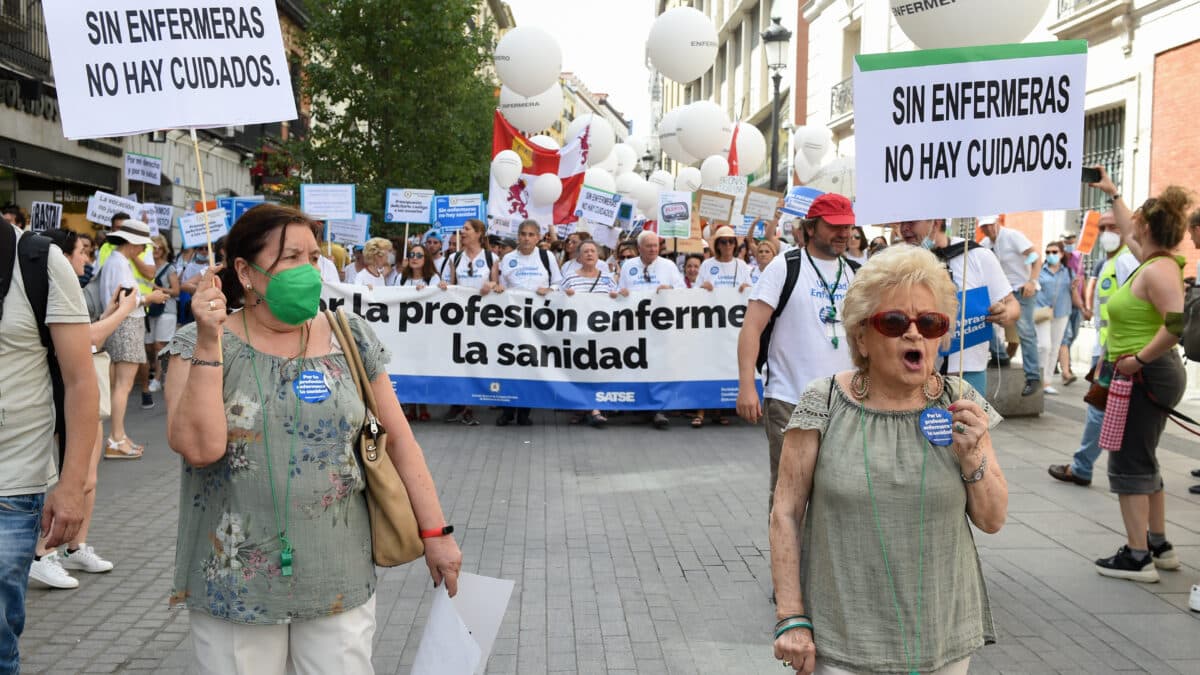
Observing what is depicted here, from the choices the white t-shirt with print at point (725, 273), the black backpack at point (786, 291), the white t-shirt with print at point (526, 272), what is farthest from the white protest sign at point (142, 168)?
the black backpack at point (786, 291)

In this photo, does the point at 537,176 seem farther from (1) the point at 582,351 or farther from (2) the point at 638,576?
(2) the point at 638,576

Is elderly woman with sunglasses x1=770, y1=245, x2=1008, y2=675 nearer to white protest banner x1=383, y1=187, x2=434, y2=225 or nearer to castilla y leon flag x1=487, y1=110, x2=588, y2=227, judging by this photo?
white protest banner x1=383, y1=187, x2=434, y2=225

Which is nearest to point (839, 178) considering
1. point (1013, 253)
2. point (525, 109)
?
point (525, 109)

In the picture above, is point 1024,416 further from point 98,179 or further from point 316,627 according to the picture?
point 98,179

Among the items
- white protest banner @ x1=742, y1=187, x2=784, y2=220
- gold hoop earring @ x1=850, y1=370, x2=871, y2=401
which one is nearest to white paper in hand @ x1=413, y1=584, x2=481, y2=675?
gold hoop earring @ x1=850, y1=370, x2=871, y2=401

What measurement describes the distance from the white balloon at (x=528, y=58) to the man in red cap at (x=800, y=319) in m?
14.3

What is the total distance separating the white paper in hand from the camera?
2957 millimetres

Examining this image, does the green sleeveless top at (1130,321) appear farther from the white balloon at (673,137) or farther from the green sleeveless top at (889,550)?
the white balloon at (673,137)

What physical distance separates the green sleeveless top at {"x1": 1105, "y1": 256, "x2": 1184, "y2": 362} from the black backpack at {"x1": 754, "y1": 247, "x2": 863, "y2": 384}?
1.56 meters

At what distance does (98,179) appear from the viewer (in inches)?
1049

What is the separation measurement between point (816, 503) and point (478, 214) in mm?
14872

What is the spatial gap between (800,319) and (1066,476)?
411 cm

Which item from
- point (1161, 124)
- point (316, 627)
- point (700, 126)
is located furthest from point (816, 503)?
point (700, 126)

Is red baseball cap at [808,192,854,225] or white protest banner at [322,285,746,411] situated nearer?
red baseball cap at [808,192,854,225]
